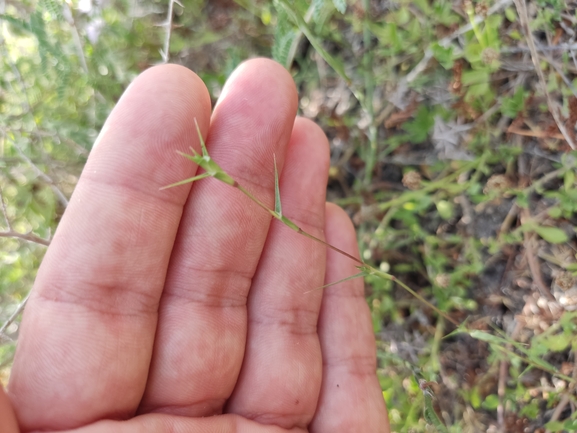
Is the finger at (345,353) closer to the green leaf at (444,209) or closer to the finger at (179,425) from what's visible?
the finger at (179,425)

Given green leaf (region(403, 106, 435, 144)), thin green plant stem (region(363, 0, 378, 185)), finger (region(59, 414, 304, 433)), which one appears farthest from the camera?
green leaf (region(403, 106, 435, 144))

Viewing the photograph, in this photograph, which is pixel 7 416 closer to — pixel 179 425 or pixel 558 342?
pixel 179 425

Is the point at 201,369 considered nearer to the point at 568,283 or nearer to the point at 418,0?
the point at 568,283

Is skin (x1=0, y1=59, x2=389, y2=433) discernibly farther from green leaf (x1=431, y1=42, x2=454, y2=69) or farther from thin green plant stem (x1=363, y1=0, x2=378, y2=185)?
green leaf (x1=431, y1=42, x2=454, y2=69)

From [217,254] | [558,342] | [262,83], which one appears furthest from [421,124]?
[217,254]

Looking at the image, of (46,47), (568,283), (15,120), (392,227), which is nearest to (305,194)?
(392,227)

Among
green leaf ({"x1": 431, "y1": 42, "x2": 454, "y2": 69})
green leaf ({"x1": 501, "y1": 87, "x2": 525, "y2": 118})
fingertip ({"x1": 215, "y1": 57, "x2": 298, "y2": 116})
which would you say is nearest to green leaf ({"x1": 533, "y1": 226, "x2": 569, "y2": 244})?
green leaf ({"x1": 501, "y1": 87, "x2": 525, "y2": 118})
